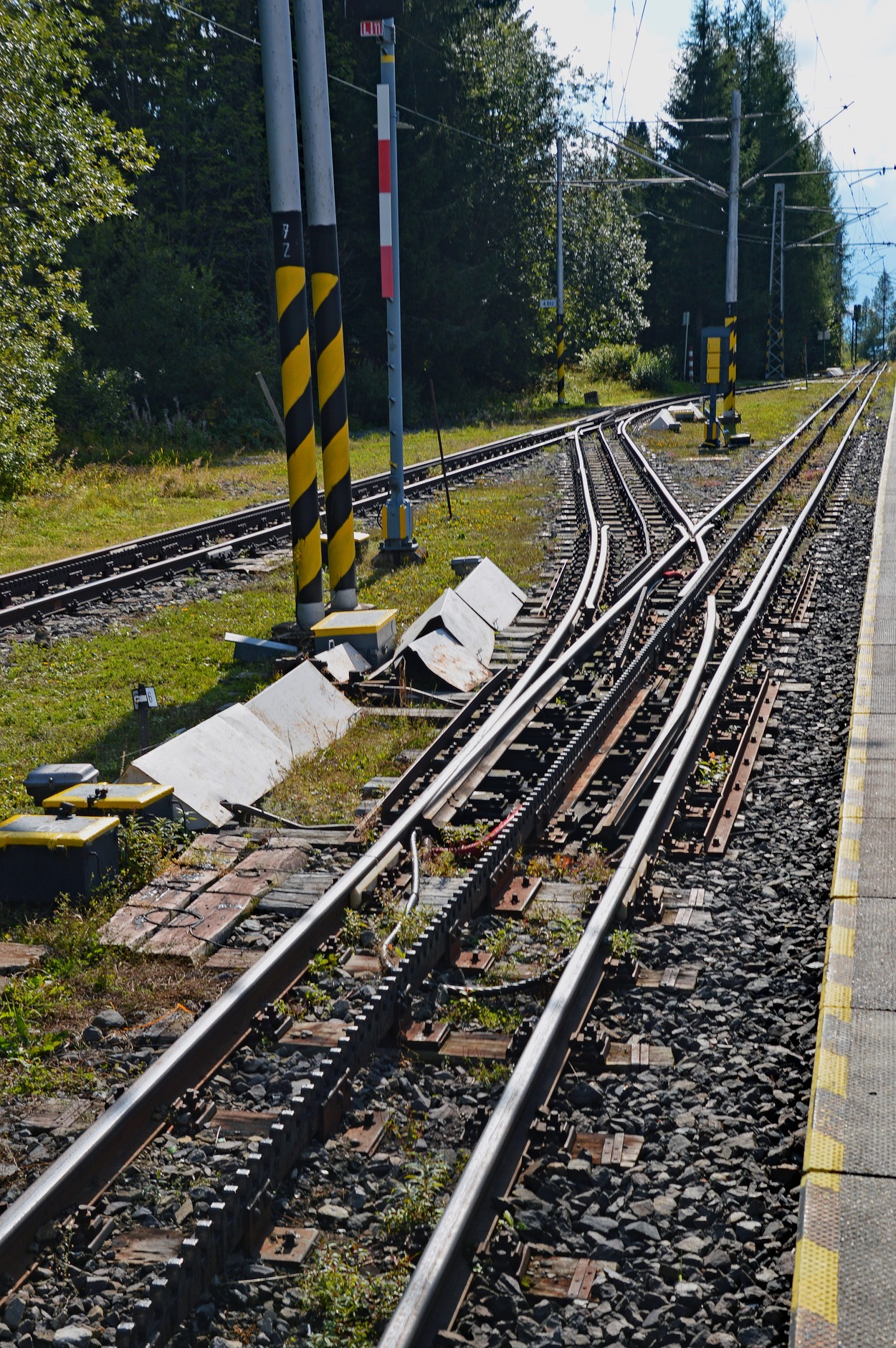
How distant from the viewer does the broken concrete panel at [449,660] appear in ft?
31.3

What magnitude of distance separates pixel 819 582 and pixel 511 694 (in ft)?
19.7

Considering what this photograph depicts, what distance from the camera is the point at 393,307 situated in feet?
46.2

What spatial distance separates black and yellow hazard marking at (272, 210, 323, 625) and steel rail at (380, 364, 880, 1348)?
4.79 m

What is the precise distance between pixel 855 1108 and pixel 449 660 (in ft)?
19.7

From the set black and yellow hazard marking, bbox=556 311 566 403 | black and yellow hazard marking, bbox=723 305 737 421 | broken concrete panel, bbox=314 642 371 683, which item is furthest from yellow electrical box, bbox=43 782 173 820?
black and yellow hazard marking, bbox=556 311 566 403

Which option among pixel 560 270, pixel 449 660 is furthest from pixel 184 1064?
pixel 560 270

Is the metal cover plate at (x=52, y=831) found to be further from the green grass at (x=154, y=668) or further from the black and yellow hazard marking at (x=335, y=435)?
the black and yellow hazard marking at (x=335, y=435)

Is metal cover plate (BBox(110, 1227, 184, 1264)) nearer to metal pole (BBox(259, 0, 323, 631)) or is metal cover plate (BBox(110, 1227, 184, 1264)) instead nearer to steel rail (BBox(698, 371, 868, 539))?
metal pole (BBox(259, 0, 323, 631))

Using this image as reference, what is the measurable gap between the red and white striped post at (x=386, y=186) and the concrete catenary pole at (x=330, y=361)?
2027 mm

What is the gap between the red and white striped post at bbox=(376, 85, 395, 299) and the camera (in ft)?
44.5

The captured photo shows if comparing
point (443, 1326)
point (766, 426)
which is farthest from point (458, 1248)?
point (766, 426)

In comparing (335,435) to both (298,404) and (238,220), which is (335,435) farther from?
(238,220)

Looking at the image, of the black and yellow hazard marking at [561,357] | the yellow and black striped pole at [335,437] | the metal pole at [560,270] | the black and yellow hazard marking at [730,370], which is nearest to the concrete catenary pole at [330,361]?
the yellow and black striped pole at [335,437]

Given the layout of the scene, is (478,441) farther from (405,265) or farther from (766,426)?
(405,265)
